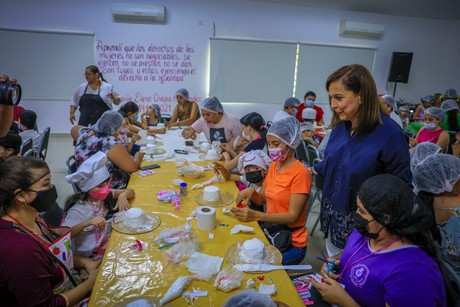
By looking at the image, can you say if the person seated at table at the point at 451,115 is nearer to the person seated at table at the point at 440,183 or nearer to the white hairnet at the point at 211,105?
the person seated at table at the point at 440,183

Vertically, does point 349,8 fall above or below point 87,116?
above

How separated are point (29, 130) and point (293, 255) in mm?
3779

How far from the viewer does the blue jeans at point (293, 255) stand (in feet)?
6.19

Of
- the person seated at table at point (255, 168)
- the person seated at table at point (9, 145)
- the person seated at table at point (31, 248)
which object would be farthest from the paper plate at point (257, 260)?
the person seated at table at point (9, 145)

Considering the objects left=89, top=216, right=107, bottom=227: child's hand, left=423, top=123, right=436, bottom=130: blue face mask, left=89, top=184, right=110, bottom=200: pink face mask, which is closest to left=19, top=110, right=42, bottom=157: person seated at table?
left=89, top=184, right=110, bottom=200: pink face mask

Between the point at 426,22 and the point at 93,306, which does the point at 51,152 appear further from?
the point at 426,22

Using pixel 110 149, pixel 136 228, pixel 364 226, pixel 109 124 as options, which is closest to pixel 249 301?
pixel 364 226

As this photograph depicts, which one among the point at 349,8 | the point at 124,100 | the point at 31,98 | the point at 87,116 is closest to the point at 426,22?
the point at 349,8

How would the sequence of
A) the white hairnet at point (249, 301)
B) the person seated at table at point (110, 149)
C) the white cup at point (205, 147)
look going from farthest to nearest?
the white cup at point (205, 147)
the person seated at table at point (110, 149)
the white hairnet at point (249, 301)

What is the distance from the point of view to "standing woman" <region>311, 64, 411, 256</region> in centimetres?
152

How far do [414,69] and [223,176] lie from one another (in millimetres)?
7937

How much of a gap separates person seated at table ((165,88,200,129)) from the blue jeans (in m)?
3.29

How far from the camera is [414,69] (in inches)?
316

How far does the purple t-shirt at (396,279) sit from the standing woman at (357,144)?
389 millimetres
